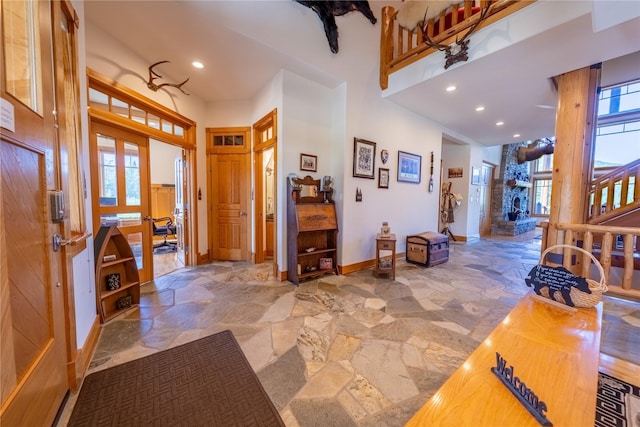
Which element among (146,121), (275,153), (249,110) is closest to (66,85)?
(146,121)

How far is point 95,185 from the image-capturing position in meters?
2.55

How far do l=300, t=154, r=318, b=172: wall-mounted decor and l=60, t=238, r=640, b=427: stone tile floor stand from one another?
162 centimetres

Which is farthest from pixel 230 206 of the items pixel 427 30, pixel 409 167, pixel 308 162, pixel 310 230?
pixel 427 30

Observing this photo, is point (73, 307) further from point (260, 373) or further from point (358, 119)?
point (358, 119)

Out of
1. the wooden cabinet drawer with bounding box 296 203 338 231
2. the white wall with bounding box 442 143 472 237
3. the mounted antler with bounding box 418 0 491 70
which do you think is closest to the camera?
the mounted antler with bounding box 418 0 491 70

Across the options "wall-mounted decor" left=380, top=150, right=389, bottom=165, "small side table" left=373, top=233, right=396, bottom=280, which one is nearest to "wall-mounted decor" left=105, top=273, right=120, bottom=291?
"small side table" left=373, top=233, right=396, bottom=280

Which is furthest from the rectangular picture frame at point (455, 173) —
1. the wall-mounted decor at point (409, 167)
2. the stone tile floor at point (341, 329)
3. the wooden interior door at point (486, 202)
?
the stone tile floor at point (341, 329)

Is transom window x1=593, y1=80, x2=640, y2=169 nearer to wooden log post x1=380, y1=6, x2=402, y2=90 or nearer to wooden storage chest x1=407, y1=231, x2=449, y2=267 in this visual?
wooden storage chest x1=407, y1=231, x2=449, y2=267

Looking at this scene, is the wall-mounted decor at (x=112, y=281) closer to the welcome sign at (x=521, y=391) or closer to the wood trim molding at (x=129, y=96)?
the wood trim molding at (x=129, y=96)

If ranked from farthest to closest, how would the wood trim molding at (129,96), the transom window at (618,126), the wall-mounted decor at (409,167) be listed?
1. the transom window at (618,126)
2. the wall-mounted decor at (409,167)
3. the wood trim molding at (129,96)

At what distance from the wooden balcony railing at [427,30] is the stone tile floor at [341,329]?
3.10 metres

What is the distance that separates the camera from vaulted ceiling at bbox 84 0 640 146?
231cm

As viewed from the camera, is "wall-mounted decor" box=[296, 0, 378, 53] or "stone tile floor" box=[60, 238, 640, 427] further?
"wall-mounted decor" box=[296, 0, 378, 53]

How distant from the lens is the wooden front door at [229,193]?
4.20 metres
